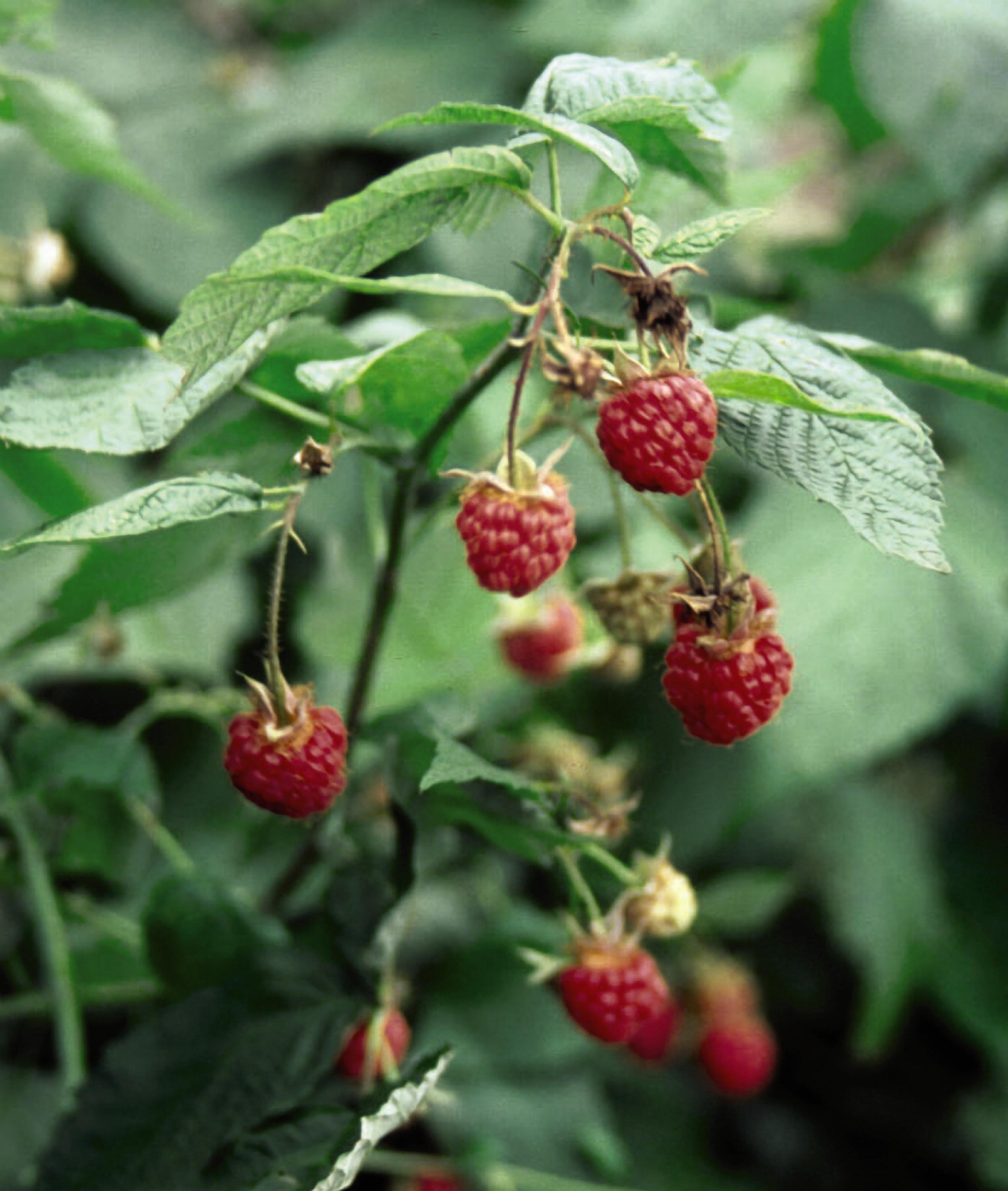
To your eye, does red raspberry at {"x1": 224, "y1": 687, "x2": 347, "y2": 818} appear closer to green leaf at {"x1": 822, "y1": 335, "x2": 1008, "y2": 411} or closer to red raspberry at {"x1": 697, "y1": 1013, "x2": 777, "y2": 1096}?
green leaf at {"x1": 822, "y1": 335, "x2": 1008, "y2": 411}

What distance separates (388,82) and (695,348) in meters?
0.99

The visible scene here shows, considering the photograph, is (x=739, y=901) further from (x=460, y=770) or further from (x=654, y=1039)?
(x=460, y=770)

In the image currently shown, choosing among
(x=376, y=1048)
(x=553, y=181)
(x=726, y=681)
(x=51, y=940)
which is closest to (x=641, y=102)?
(x=553, y=181)

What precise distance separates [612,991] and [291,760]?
10.4 inches

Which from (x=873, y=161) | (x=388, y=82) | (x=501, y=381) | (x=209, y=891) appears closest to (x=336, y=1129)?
(x=209, y=891)

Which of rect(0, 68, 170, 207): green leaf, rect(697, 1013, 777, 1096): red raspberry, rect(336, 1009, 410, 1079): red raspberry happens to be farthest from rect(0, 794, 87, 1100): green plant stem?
rect(697, 1013, 777, 1096): red raspberry

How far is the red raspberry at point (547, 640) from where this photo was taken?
37.9 inches

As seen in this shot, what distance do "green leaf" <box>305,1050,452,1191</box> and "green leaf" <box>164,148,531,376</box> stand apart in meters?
0.37

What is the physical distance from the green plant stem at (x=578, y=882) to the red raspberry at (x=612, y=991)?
0.07 feet

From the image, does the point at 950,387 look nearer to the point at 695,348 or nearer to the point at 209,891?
the point at 695,348

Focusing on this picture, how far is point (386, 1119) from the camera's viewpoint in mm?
562

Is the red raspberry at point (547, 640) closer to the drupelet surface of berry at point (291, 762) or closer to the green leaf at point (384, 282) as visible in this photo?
the drupelet surface of berry at point (291, 762)

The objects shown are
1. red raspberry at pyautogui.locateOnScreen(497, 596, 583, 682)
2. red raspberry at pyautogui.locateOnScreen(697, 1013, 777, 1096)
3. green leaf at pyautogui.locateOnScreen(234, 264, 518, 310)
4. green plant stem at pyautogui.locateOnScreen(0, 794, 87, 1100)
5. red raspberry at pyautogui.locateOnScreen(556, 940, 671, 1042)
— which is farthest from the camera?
red raspberry at pyautogui.locateOnScreen(697, 1013, 777, 1096)

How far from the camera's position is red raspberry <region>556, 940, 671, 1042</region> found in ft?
2.27
